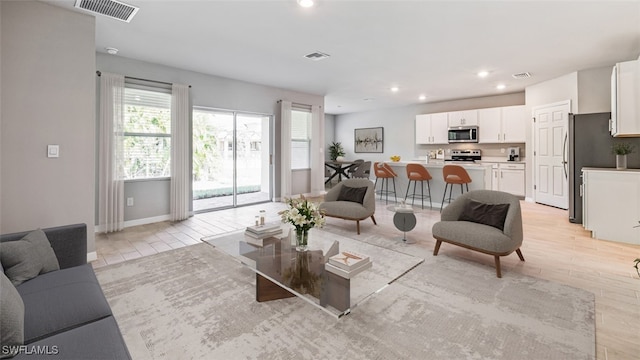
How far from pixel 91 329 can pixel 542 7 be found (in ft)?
14.9

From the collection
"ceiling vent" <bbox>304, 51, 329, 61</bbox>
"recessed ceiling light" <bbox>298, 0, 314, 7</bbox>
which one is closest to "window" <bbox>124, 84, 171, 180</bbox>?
"ceiling vent" <bbox>304, 51, 329, 61</bbox>

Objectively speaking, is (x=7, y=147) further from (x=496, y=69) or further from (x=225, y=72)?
(x=496, y=69)

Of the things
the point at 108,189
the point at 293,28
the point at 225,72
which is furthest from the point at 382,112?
the point at 108,189

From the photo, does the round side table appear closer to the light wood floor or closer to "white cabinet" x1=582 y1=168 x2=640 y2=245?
the light wood floor

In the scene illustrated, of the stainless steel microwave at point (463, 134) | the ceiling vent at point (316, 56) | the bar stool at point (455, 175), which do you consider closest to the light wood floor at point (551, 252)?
the bar stool at point (455, 175)

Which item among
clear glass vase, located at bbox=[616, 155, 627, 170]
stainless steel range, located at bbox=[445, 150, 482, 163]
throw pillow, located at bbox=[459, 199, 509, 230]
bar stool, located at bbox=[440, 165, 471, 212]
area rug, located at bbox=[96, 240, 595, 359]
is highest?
stainless steel range, located at bbox=[445, 150, 482, 163]

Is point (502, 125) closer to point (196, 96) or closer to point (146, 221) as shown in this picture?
point (196, 96)

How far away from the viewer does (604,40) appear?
3.99m

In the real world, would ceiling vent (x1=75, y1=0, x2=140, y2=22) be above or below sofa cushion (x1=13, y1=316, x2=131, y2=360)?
above

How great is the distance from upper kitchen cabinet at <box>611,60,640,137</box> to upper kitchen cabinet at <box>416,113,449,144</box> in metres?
4.39

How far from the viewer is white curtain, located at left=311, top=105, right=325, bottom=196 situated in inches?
302

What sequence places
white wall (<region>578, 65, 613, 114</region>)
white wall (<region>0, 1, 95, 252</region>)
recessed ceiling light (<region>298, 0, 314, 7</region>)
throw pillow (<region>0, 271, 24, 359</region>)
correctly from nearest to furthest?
throw pillow (<region>0, 271, 24, 359</region>) < white wall (<region>0, 1, 95, 252</region>) < recessed ceiling light (<region>298, 0, 314, 7</region>) < white wall (<region>578, 65, 613, 114</region>)

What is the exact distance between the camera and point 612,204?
3.93 metres

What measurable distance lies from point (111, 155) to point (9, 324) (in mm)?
3901
